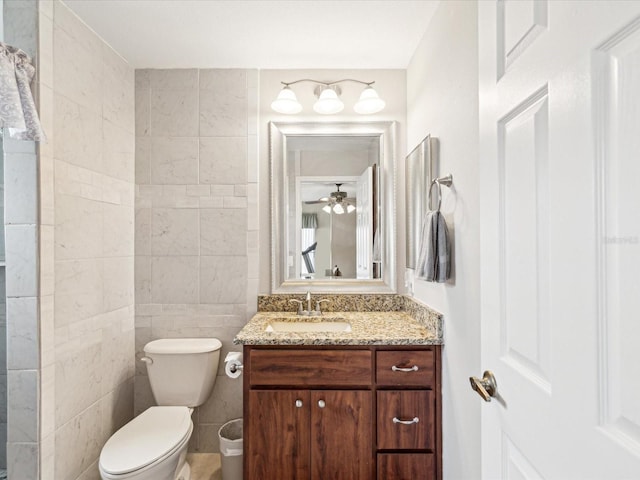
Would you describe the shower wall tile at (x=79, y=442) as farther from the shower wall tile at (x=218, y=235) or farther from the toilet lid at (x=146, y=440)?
the shower wall tile at (x=218, y=235)

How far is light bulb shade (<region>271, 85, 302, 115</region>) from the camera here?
221 cm

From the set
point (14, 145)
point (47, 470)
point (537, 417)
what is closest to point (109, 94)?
point (14, 145)

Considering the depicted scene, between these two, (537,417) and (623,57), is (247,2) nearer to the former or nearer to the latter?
(623,57)

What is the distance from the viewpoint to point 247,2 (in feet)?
5.57

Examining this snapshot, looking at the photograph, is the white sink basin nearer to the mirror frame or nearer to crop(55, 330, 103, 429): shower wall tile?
the mirror frame

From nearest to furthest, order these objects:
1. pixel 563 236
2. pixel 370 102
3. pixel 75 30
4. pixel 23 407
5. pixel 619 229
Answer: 1. pixel 619 229
2. pixel 563 236
3. pixel 23 407
4. pixel 75 30
5. pixel 370 102

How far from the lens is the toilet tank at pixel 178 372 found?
2.07 m

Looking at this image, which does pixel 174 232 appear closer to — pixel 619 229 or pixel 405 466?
pixel 405 466

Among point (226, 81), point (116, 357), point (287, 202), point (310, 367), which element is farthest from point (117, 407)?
point (226, 81)

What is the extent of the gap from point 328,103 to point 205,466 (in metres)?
2.30

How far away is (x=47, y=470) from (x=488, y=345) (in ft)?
6.19

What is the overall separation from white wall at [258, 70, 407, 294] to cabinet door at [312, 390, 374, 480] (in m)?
0.88

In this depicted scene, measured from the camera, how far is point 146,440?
168 cm

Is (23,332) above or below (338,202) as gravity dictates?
below
